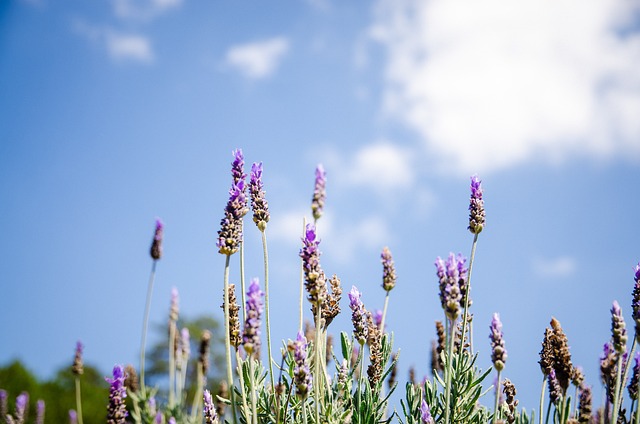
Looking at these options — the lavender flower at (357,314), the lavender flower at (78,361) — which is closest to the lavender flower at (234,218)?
the lavender flower at (357,314)

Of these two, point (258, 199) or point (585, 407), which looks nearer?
point (585, 407)

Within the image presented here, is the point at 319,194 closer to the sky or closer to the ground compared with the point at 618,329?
closer to the sky

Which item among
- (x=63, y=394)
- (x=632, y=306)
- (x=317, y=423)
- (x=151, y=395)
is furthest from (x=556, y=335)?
(x=63, y=394)

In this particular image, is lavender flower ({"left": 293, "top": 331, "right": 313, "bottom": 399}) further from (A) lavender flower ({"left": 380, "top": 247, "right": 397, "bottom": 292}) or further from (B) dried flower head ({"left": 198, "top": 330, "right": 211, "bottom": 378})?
(B) dried flower head ({"left": 198, "top": 330, "right": 211, "bottom": 378})

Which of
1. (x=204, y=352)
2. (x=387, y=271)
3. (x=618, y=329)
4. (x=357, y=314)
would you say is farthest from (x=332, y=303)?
(x=204, y=352)

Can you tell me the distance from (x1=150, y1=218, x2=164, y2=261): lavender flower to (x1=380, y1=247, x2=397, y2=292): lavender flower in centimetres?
240

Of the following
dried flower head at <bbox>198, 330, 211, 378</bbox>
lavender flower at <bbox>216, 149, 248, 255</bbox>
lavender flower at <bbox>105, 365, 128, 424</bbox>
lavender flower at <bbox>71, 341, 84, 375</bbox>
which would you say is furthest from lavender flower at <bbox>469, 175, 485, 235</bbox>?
lavender flower at <bbox>71, 341, 84, 375</bbox>

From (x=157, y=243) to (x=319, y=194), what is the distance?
251cm

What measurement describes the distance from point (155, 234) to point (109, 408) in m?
2.29

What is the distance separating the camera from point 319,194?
→ 296 cm

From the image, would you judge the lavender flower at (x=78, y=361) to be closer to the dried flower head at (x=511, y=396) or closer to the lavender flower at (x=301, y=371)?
the lavender flower at (x=301, y=371)

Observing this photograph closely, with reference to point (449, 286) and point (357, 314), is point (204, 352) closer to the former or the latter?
point (357, 314)

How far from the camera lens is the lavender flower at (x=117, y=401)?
2893 mm

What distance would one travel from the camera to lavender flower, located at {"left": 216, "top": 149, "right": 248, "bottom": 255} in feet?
8.30
